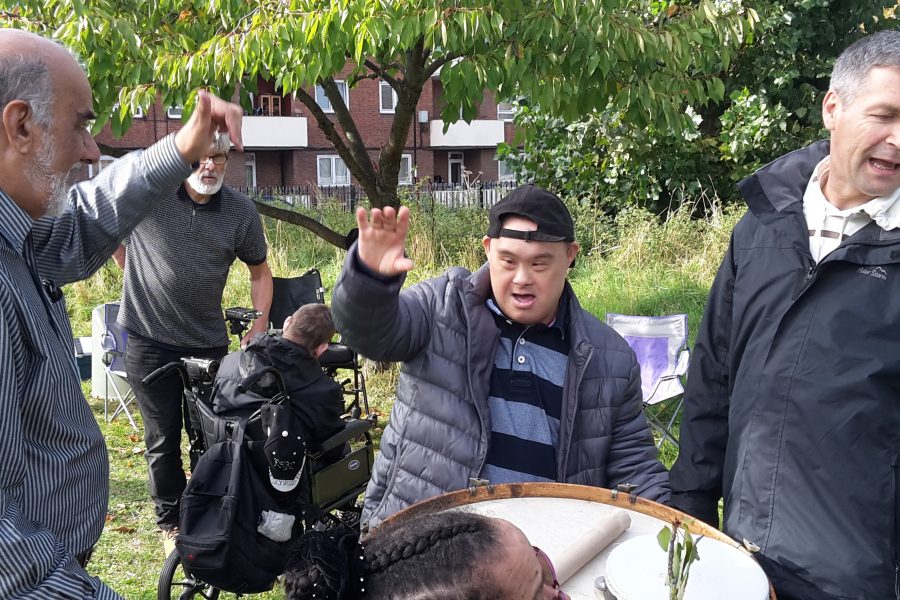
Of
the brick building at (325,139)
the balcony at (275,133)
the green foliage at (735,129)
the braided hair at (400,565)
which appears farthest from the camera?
the brick building at (325,139)

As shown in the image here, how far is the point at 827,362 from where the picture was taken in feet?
6.62

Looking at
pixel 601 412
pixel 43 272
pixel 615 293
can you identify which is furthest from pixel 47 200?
pixel 615 293

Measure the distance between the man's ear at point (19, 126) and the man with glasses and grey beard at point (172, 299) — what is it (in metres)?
2.78

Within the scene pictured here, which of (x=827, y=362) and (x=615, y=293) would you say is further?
(x=615, y=293)

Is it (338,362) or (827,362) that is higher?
(827,362)

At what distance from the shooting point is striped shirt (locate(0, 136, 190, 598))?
1440 mm

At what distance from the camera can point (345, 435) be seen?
3.99m

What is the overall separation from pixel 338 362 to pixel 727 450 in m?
3.31

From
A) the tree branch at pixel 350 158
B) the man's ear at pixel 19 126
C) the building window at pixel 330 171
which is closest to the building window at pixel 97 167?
the man's ear at pixel 19 126

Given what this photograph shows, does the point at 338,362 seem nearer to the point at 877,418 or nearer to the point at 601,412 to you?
the point at 601,412

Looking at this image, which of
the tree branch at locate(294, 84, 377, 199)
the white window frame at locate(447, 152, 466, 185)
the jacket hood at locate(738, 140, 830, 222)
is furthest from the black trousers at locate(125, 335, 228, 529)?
the white window frame at locate(447, 152, 466, 185)

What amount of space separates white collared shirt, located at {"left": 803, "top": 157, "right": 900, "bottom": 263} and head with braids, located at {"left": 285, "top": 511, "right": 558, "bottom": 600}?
130 centimetres

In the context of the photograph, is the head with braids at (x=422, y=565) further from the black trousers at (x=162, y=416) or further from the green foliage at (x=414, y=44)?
the green foliage at (x=414, y=44)

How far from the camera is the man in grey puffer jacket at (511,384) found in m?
2.27
